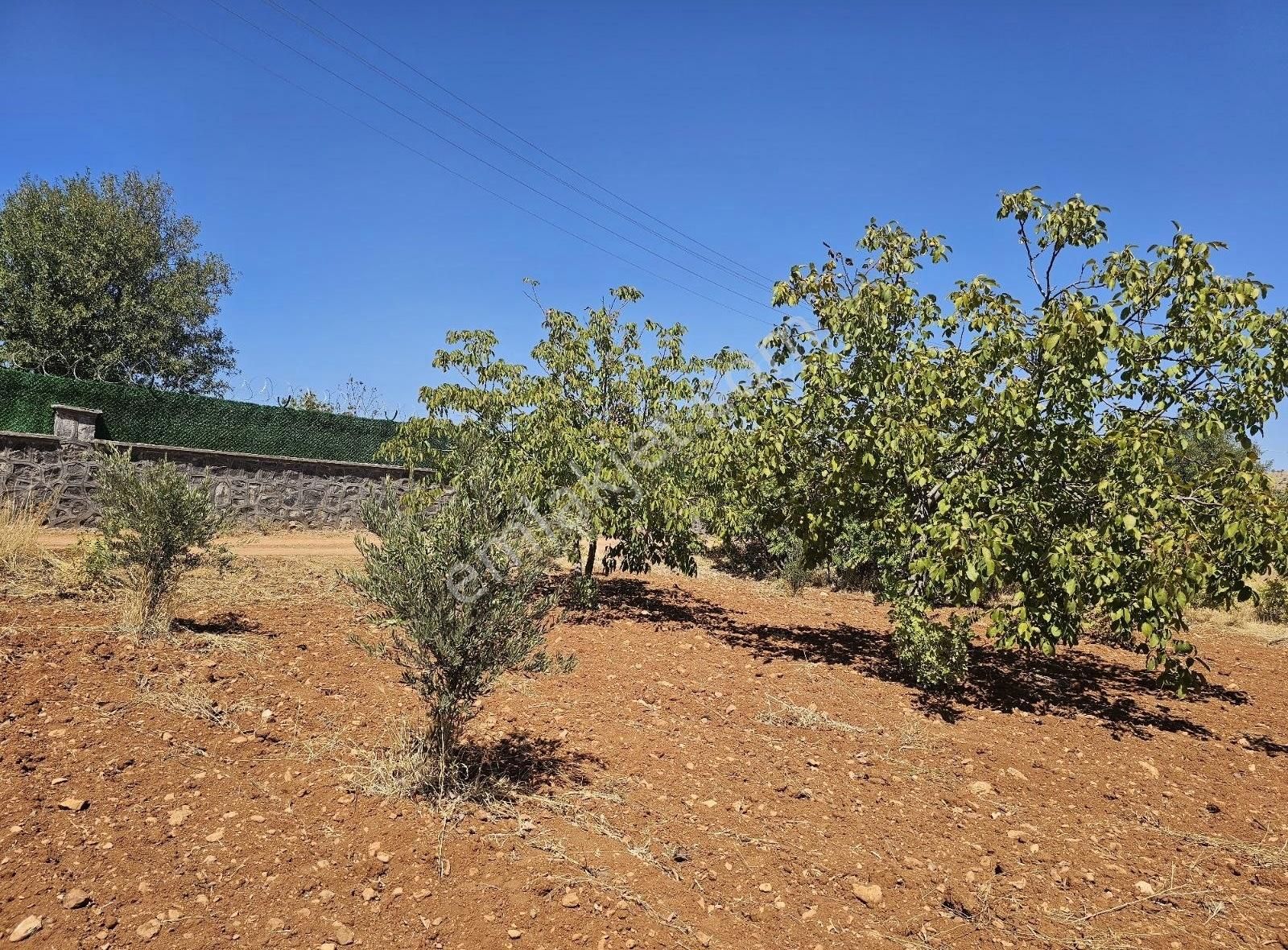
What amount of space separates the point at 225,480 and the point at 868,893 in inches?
637

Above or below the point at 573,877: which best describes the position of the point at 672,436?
above

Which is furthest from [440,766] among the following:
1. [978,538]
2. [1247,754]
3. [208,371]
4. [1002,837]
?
[208,371]

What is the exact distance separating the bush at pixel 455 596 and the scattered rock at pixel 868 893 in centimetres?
194

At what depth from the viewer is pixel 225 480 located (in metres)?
16.0

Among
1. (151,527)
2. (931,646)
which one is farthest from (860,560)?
(151,527)

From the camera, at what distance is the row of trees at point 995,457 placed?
18.6 feet

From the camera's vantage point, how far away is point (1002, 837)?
425 cm

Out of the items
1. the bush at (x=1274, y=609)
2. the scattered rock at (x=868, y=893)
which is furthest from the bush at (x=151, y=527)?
the bush at (x=1274, y=609)

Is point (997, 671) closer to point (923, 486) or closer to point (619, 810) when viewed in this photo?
point (923, 486)

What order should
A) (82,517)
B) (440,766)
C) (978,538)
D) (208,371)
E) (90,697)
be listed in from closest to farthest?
(440,766)
(90,697)
(978,538)
(82,517)
(208,371)

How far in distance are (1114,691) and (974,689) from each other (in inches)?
64.1

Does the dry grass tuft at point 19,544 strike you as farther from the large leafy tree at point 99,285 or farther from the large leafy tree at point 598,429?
the large leafy tree at point 99,285

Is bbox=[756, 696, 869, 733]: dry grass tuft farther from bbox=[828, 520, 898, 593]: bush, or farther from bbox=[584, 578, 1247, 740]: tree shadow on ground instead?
bbox=[828, 520, 898, 593]: bush

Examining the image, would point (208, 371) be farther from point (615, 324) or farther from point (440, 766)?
point (440, 766)
